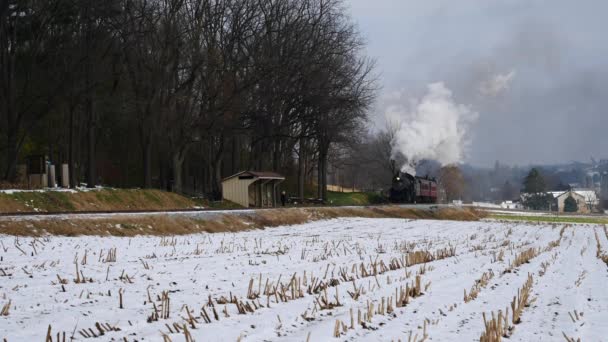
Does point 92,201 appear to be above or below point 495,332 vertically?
above

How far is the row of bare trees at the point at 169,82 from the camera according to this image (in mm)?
39500

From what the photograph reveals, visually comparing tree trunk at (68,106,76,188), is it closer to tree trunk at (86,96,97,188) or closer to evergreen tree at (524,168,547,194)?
tree trunk at (86,96,97,188)

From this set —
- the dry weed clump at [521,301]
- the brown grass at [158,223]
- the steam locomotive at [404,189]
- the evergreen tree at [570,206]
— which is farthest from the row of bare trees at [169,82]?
the evergreen tree at [570,206]

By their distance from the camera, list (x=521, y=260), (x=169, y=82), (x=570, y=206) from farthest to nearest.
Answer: (x=570, y=206), (x=169, y=82), (x=521, y=260)

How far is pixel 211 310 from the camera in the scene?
9367mm

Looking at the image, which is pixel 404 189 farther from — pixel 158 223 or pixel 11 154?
pixel 158 223

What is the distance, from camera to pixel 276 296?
1025 centimetres

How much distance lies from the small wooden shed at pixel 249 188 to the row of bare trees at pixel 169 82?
1.95 metres

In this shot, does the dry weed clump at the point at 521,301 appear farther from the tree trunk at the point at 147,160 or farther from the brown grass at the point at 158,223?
the tree trunk at the point at 147,160

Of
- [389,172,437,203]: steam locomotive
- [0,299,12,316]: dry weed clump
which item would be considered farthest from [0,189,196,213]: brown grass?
[389,172,437,203]: steam locomotive

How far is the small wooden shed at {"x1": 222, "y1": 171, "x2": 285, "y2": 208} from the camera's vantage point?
46469 millimetres

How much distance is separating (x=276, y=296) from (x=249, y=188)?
124 feet

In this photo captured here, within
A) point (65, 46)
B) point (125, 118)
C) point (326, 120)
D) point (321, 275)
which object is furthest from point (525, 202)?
point (321, 275)

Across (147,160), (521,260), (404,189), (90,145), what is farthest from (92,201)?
(404,189)
